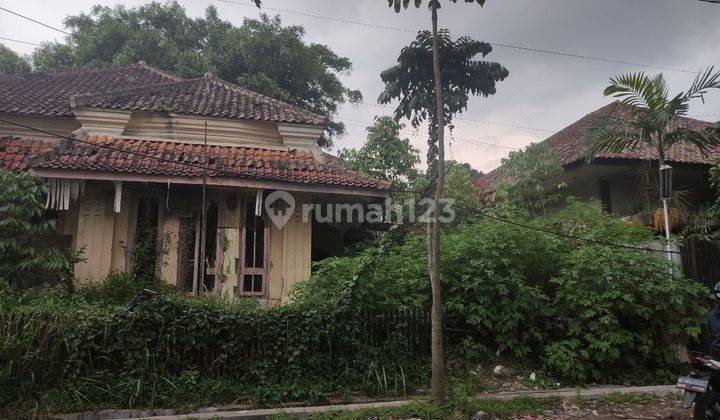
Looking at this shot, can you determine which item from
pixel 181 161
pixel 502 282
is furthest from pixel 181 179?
pixel 502 282

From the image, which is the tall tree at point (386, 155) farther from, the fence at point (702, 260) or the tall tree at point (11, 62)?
the tall tree at point (11, 62)

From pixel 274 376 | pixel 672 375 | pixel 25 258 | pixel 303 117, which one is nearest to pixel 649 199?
pixel 672 375

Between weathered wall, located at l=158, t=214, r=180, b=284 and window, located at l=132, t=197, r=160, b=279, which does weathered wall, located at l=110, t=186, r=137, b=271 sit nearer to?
window, located at l=132, t=197, r=160, b=279

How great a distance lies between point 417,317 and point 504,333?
1474mm

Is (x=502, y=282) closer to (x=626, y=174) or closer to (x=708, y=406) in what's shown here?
(x=708, y=406)

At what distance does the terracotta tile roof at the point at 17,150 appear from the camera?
27.6 feet

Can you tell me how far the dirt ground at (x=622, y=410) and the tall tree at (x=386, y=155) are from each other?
9.10 m

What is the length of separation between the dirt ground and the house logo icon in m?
5.29

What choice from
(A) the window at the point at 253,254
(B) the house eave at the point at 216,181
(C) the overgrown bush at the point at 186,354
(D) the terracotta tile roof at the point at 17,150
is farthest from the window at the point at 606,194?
(D) the terracotta tile roof at the point at 17,150

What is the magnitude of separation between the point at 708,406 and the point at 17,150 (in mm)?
11476

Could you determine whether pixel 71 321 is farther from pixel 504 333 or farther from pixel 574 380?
pixel 574 380

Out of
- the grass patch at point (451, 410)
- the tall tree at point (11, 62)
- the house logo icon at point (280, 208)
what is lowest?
the grass patch at point (451, 410)

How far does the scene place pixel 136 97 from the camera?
32.0 ft

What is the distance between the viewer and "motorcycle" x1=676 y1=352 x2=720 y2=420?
461cm
